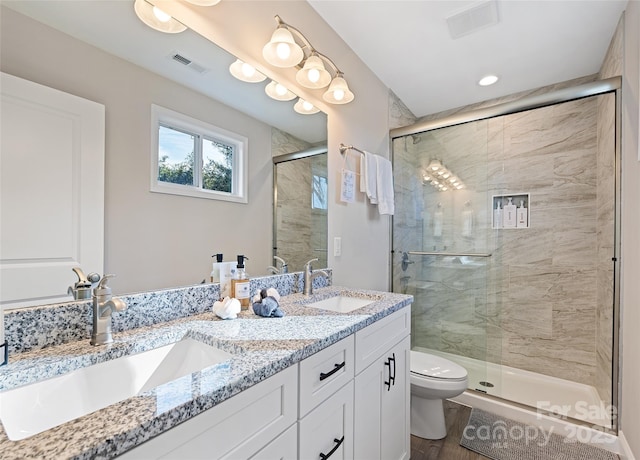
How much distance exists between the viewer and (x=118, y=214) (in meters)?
0.94

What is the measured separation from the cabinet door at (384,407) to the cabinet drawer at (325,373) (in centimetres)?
13

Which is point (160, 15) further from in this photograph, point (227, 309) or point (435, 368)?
point (435, 368)

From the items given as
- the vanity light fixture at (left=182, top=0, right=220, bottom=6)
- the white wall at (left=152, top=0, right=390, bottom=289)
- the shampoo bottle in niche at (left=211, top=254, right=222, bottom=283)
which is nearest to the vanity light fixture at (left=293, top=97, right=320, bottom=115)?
the white wall at (left=152, top=0, right=390, bottom=289)

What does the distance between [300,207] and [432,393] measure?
1350 mm

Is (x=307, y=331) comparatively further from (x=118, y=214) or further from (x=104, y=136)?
(x=104, y=136)

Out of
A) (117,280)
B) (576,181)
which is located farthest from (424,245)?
(117,280)

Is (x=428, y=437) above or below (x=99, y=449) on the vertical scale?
below

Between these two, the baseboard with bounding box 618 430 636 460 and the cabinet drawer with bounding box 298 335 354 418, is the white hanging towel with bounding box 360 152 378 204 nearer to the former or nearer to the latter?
the cabinet drawer with bounding box 298 335 354 418

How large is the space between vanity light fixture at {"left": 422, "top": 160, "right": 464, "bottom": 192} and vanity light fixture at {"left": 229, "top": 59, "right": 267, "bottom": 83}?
186cm

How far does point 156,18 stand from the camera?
1056mm

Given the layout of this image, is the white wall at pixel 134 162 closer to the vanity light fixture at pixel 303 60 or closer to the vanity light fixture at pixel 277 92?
the vanity light fixture at pixel 277 92

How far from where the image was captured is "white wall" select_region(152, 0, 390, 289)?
1.30 meters

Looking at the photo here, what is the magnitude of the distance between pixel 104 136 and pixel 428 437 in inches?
87.7

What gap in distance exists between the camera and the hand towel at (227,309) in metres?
1.08
